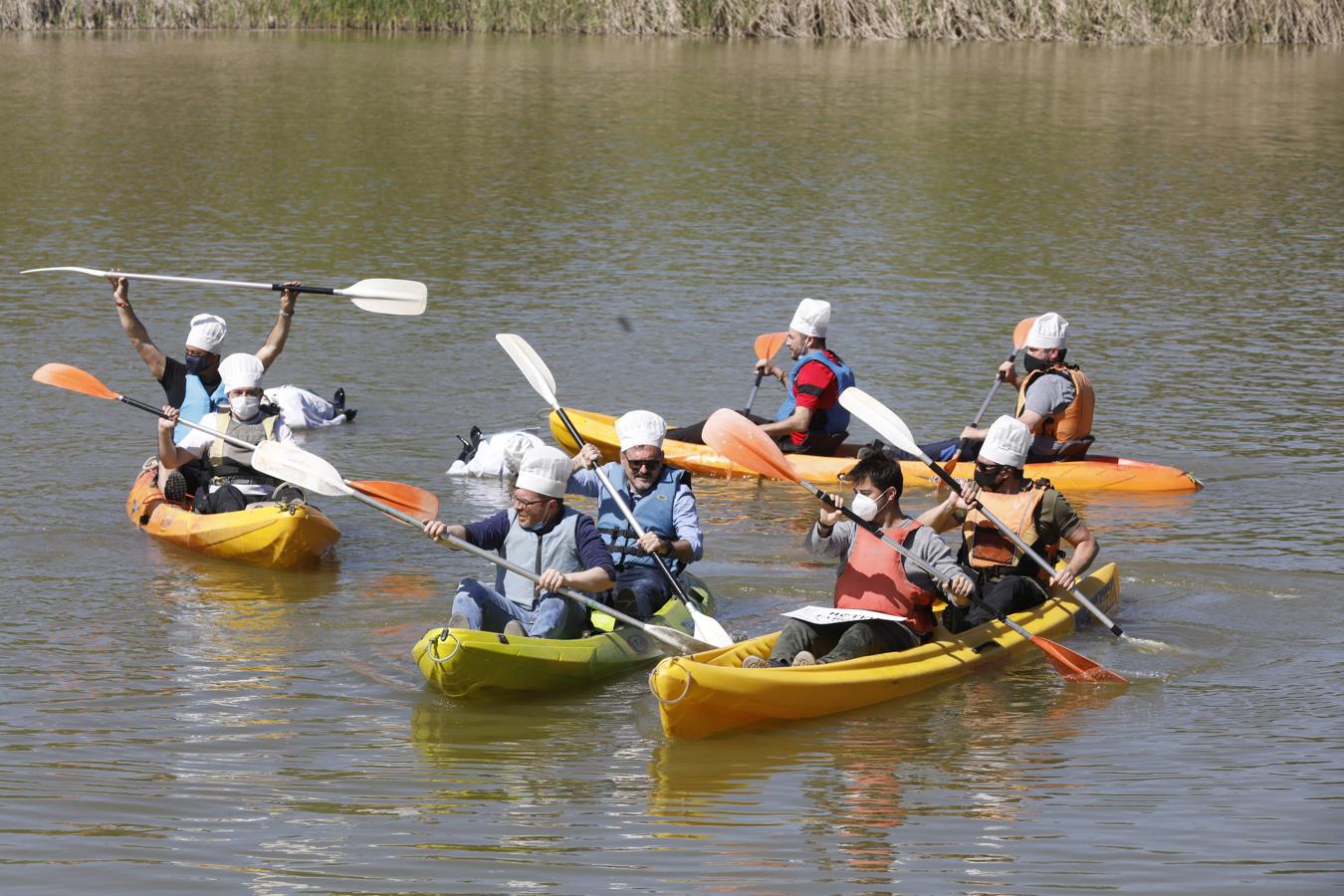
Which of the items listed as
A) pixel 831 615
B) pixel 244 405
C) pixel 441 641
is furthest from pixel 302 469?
pixel 831 615

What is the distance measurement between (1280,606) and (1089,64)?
2681 cm

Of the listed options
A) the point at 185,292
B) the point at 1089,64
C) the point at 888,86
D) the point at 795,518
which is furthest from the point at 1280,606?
the point at 1089,64

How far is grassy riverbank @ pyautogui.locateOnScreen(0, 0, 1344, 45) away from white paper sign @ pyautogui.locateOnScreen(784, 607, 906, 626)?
31312 mm

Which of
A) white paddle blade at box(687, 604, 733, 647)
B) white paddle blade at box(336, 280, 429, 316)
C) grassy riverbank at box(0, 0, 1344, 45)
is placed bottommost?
white paddle blade at box(687, 604, 733, 647)

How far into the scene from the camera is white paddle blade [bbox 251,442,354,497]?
8922mm

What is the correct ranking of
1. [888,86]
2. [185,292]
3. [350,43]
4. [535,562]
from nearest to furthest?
1. [535,562]
2. [185,292]
3. [888,86]
4. [350,43]

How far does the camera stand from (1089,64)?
3491 centimetres

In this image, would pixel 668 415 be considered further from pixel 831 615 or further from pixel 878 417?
pixel 831 615

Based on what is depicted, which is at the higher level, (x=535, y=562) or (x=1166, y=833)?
(x=535, y=562)

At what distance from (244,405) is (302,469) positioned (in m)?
1.30

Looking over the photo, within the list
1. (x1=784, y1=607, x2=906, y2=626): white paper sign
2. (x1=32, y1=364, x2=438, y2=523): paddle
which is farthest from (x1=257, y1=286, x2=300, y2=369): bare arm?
(x1=784, y1=607, x2=906, y2=626): white paper sign

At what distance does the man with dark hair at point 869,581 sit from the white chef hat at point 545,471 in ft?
3.62

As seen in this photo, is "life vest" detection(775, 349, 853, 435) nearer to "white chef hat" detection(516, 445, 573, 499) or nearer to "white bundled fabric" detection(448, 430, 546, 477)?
"white bundled fabric" detection(448, 430, 546, 477)

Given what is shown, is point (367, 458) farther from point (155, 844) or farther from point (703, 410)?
point (155, 844)
